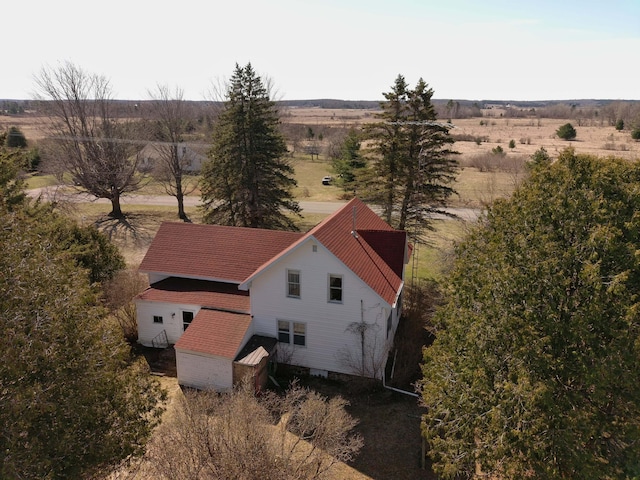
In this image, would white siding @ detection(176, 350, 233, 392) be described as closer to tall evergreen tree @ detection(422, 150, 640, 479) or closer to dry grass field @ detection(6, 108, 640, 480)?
dry grass field @ detection(6, 108, 640, 480)

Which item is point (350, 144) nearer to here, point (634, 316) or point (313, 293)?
point (313, 293)

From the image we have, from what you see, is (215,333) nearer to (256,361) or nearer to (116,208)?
(256,361)

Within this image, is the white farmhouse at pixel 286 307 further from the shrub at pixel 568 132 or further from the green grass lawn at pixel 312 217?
the shrub at pixel 568 132

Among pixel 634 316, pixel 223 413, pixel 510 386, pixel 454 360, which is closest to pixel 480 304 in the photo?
pixel 454 360

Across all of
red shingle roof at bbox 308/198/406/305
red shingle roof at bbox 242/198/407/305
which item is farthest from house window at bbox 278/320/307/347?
red shingle roof at bbox 308/198/406/305

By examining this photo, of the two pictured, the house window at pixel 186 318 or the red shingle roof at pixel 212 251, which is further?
the red shingle roof at pixel 212 251

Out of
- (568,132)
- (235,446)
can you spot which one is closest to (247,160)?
(235,446)

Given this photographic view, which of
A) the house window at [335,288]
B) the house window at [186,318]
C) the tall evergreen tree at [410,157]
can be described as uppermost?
the tall evergreen tree at [410,157]

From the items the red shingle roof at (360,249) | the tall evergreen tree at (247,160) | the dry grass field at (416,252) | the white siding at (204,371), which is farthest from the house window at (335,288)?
the tall evergreen tree at (247,160)
